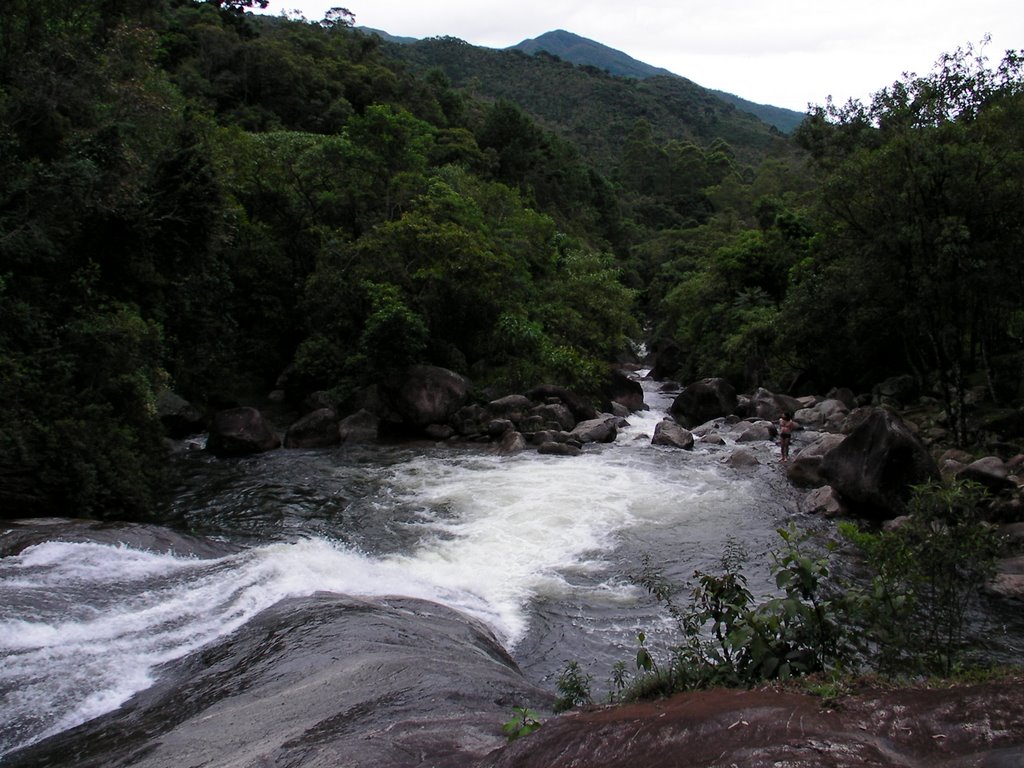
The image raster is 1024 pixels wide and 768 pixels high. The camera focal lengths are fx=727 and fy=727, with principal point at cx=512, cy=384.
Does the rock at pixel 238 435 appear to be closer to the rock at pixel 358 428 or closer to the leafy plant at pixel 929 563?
the rock at pixel 358 428

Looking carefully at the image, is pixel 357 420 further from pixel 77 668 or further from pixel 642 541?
pixel 77 668

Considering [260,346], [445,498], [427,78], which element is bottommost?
[445,498]

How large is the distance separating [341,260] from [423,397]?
256 inches

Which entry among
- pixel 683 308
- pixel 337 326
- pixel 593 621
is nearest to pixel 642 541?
pixel 593 621

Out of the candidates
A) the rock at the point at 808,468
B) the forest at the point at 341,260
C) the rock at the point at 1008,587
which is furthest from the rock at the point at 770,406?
the rock at the point at 1008,587

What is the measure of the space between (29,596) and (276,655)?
3023 millimetres

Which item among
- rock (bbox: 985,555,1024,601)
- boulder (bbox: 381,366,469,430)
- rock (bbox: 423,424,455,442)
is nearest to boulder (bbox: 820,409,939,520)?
rock (bbox: 985,555,1024,601)

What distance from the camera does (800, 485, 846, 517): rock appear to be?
13.7 m

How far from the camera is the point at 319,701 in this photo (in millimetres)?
5914

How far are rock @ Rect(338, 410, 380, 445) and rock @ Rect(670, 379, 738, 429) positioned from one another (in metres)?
10.4

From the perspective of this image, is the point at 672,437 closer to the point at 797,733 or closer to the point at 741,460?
the point at 741,460

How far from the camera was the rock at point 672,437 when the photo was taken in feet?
64.9

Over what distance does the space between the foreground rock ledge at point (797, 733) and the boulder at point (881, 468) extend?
9.71 meters

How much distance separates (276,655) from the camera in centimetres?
700
